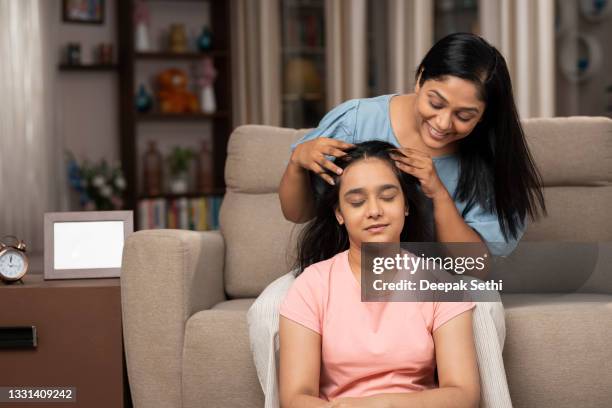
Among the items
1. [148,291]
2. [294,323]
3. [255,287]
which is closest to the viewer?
[294,323]

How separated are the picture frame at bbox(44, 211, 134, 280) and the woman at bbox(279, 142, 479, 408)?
84 cm

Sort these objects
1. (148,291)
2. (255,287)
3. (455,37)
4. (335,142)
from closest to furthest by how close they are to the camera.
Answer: (335,142) < (455,37) < (148,291) < (255,287)

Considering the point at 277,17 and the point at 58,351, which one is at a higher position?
the point at 277,17

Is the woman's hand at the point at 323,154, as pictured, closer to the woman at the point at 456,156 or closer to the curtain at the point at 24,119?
the woman at the point at 456,156

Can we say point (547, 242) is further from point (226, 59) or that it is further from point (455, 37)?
point (226, 59)

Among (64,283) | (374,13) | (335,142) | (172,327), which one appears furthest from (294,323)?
(374,13)

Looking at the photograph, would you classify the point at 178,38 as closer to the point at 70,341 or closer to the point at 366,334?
the point at 70,341

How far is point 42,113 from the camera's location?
15.1 feet

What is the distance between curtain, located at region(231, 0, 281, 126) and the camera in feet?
16.3

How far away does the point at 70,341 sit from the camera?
6.84ft

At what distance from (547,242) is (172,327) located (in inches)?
44.6

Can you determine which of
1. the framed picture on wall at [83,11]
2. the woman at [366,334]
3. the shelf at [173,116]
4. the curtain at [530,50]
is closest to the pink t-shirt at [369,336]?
the woman at [366,334]

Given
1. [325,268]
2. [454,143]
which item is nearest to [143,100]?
[454,143]

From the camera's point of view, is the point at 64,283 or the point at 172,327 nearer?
the point at 172,327
